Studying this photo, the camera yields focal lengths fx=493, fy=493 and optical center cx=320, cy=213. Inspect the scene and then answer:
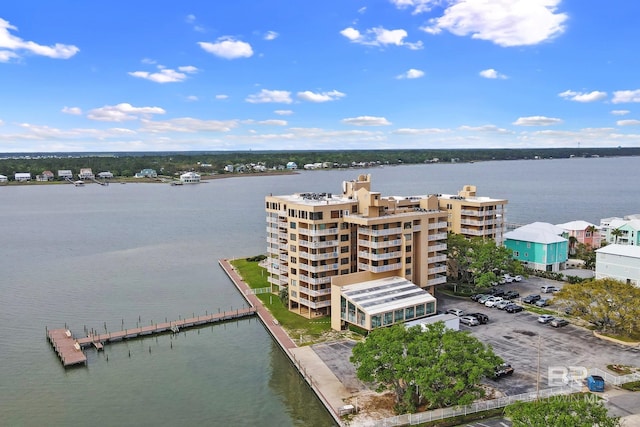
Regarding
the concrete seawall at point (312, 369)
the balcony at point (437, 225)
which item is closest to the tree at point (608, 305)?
the balcony at point (437, 225)

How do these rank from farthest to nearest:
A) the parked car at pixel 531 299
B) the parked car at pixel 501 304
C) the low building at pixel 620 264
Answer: the low building at pixel 620 264 → the parked car at pixel 531 299 → the parked car at pixel 501 304

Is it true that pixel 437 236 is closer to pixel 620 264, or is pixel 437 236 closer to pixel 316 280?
A: pixel 316 280

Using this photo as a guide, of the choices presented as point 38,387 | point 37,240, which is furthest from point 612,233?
point 37,240

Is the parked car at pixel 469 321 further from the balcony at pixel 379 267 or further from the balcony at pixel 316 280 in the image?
the balcony at pixel 316 280

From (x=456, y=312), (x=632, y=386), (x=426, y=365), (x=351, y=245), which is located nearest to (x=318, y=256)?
(x=351, y=245)

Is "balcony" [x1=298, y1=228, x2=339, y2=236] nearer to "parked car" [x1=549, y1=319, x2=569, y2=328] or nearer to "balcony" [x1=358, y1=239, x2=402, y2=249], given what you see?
"balcony" [x1=358, y1=239, x2=402, y2=249]

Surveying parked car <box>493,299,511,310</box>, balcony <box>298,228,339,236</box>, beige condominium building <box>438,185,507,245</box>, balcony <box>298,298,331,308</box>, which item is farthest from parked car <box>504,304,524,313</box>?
balcony <box>298,228,339,236</box>

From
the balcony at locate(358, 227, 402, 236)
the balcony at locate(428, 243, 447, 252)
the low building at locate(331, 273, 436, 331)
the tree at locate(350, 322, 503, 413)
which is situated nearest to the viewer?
the tree at locate(350, 322, 503, 413)

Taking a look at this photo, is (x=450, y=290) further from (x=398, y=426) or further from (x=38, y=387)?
(x=38, y=387)
